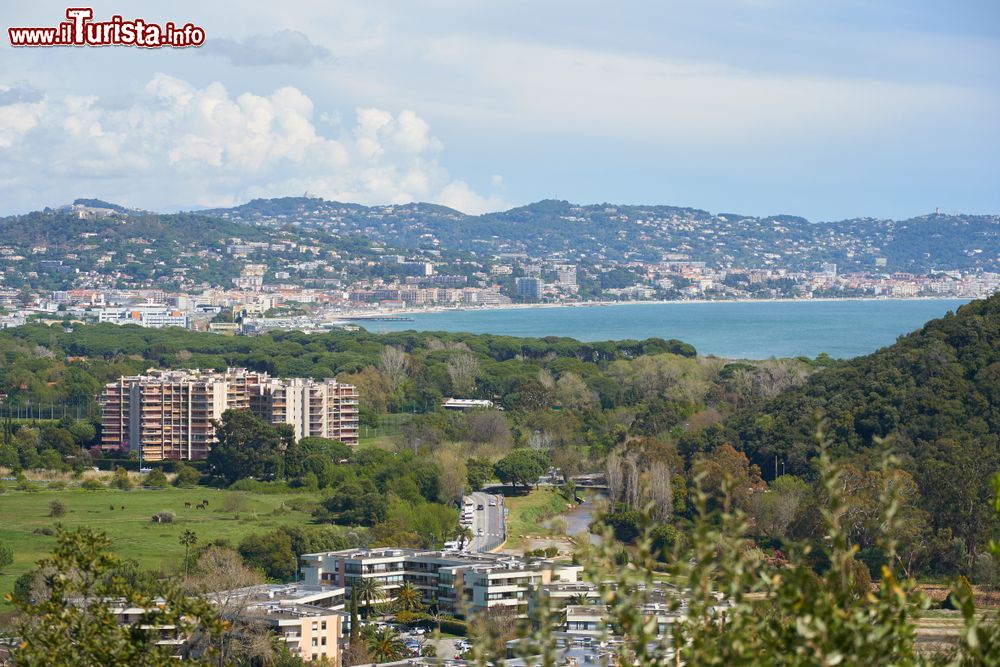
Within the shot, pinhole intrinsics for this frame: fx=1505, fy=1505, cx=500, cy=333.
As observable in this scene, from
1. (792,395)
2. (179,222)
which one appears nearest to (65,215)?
(179,222)

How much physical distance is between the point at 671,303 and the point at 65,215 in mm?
60039

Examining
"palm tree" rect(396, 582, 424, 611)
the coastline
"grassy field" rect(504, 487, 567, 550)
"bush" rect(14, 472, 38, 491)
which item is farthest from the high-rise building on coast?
the coastline

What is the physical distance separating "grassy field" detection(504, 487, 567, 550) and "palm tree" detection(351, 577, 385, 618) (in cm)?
492

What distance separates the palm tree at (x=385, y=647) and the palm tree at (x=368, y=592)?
7.56 ft

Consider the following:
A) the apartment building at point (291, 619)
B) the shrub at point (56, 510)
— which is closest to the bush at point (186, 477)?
the shrub at point (56, 510)

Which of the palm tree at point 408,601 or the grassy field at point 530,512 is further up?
the palm tree at point 408,601

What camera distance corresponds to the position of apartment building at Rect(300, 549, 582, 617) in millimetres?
19875

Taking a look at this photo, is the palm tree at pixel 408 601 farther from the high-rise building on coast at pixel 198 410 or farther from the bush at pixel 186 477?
the high-rise building on coast at pixel 198 410

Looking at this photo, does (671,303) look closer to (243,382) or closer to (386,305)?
(386,305)

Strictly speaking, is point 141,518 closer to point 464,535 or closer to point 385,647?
point 464,535

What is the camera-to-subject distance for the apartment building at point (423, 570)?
1988 cm

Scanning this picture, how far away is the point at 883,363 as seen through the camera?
32719mm

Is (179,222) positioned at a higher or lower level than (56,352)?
higher

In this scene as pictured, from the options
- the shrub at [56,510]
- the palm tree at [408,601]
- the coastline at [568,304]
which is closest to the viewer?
the palm tree at [408,601]
